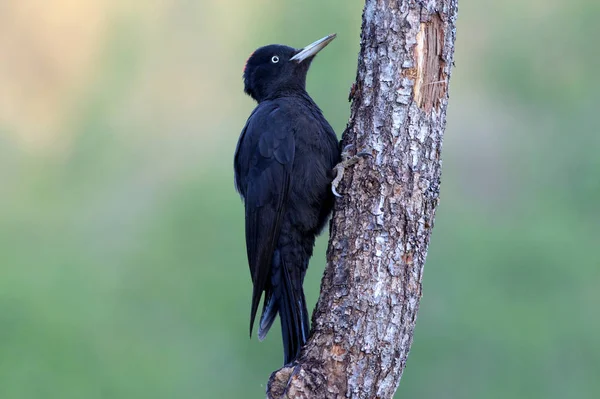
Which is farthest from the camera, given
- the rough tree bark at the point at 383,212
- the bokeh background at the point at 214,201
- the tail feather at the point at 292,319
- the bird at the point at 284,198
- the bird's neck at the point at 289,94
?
the bokeh background at the point at 214,201

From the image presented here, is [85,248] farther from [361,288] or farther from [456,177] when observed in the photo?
[361,288]

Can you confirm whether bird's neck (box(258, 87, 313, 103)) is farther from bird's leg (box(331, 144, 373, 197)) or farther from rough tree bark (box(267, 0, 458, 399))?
rough tree bark (box(267, 0, 458, 399))

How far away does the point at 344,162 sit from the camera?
3.73m

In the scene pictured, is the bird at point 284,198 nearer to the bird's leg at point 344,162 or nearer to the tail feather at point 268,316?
the tail feather at point 268,316

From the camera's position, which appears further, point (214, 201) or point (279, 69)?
point (214, 201)

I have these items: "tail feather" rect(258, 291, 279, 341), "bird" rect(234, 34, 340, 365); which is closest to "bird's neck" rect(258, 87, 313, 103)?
"bird" rect(234, 34, 340, 365)

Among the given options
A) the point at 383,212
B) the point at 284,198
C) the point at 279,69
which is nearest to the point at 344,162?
the point at 383,212

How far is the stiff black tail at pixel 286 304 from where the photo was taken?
152 inches

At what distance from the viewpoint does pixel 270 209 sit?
4.18 meters

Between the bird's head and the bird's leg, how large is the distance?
3.14ft

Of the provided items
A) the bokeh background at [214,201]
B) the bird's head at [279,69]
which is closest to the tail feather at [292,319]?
the bird's head at [279,69]

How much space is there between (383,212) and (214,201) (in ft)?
18.4

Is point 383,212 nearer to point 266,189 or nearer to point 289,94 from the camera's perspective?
point 266,189

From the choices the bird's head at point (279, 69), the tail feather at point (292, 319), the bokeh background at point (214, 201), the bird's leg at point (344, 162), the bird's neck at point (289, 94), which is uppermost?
the bokeh background at point (214, 201)
